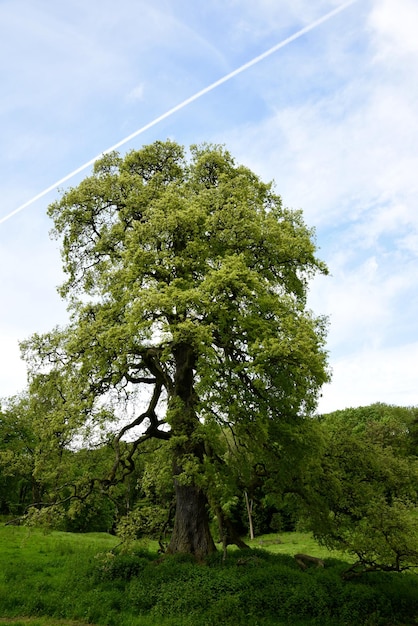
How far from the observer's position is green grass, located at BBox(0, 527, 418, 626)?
43.1ft

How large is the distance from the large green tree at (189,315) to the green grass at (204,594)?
228 cm

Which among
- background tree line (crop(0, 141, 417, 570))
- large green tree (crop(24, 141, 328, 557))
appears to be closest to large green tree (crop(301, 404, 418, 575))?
background tree line (crop(0, 141, 417, 570))

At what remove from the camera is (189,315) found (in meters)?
15.2

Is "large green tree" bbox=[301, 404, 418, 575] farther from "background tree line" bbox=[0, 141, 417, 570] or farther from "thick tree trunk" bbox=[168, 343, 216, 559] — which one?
Result: "thick tree trunk" bbox=[168, 343, 216, 559]

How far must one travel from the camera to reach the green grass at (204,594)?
13.1m

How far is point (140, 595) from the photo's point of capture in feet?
47.4

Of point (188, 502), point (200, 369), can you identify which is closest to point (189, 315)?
point (200, 369)

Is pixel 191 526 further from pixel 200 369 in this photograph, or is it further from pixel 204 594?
pixel 200 369

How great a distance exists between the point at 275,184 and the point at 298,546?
2326 centimetres

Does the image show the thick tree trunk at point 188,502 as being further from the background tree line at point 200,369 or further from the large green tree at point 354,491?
the large green tree at point 354,491

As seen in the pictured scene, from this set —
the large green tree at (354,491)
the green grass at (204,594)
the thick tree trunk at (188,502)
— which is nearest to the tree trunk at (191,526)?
the thick tree trunk at (188,502)

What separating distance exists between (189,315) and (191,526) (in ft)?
28.3

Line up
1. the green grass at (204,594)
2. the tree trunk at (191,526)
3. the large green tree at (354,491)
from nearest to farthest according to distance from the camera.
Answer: the green grass at (204,594)
the large green tree at (354,491)
the tree trunk at (191,526)

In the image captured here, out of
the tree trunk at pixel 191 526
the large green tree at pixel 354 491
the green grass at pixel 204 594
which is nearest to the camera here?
the green grass at pixel 204 594
